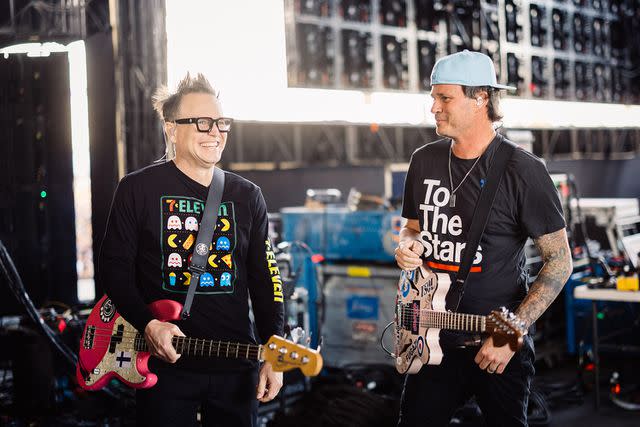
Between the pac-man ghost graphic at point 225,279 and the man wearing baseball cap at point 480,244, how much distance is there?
2.21 ft

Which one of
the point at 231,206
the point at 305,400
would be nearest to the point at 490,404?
the point at 231,206

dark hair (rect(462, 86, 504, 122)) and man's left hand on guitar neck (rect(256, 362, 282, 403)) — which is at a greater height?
dark hair (rect(462, 86, 504, 122))

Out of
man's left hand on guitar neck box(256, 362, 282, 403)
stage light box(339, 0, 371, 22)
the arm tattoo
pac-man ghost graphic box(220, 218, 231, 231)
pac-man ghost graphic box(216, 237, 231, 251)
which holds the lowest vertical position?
man's left hand on guitar neck box(256, 362, 282, 403)

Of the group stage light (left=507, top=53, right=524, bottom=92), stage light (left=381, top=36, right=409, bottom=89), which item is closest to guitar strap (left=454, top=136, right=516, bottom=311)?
stage light (left=381, top=36, right=409, bottom=89)

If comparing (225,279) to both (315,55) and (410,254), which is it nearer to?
(410,254)

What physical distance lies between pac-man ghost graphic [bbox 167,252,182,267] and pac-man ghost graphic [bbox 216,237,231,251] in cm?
14

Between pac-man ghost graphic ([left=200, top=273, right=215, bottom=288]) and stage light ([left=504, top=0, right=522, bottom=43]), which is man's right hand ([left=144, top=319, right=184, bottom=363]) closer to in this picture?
pac-man ghost graphic ([left=200, top=273, right=215, bottom=288])

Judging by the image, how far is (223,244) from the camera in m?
2.75

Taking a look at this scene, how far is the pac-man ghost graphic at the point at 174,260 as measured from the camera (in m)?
2.70

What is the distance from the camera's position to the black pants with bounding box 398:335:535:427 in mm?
2852

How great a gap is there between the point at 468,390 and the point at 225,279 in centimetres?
104

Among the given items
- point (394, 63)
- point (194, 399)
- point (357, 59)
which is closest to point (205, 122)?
point (194, 399)

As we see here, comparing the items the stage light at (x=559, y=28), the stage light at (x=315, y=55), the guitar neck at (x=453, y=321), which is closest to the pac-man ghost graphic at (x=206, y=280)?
the guitar neck at (x=453, y=321)

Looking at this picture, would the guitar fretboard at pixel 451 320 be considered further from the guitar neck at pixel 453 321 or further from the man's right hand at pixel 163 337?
the man's right hand at pixel 163 337
